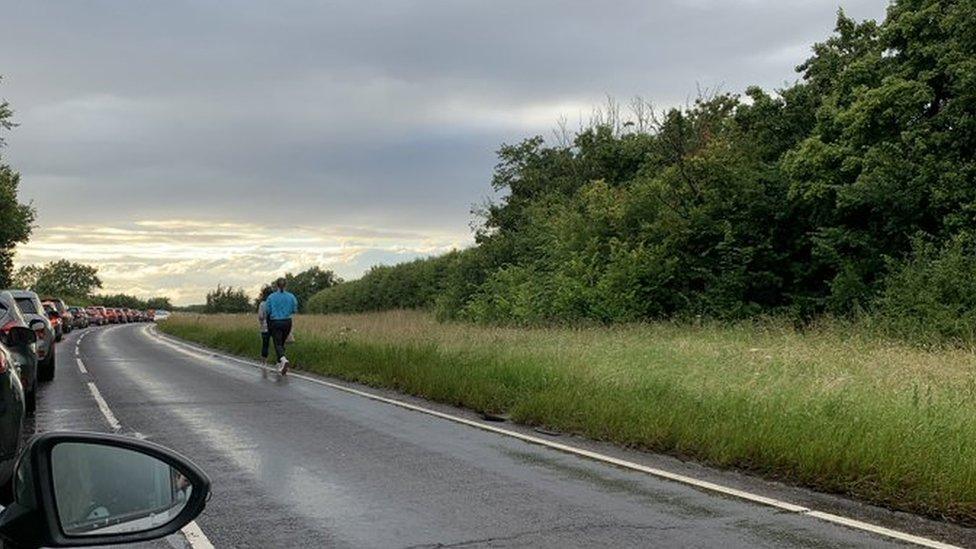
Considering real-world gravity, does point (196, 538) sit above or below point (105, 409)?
above

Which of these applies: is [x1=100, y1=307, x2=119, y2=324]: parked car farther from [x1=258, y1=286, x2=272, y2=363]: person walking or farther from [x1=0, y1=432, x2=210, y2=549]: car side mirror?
[x1=0, y1=432, x2=210, y2=549]: car side mirror

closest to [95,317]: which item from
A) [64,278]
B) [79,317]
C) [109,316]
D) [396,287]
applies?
[109,316]

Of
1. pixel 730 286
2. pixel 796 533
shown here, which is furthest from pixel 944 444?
pixel 730 286

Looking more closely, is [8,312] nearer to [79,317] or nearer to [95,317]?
[79,317]

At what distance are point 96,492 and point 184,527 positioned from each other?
192cm

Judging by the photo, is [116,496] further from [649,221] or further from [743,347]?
[649,221]

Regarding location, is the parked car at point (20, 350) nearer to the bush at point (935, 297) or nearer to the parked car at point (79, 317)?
the bush at point (935, 297)

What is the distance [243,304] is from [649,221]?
3622 inches

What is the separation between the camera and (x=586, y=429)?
9.71 metres

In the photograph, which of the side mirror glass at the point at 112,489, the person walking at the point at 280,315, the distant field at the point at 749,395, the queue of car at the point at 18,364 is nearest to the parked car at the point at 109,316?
the queue of car at the point at 18,364

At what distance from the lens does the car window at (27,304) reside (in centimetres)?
1791

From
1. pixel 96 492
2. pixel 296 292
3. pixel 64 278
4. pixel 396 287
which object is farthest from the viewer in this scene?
pixel 64 278

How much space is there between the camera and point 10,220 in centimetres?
5166

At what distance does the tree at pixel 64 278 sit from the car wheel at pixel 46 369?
132798 mm
